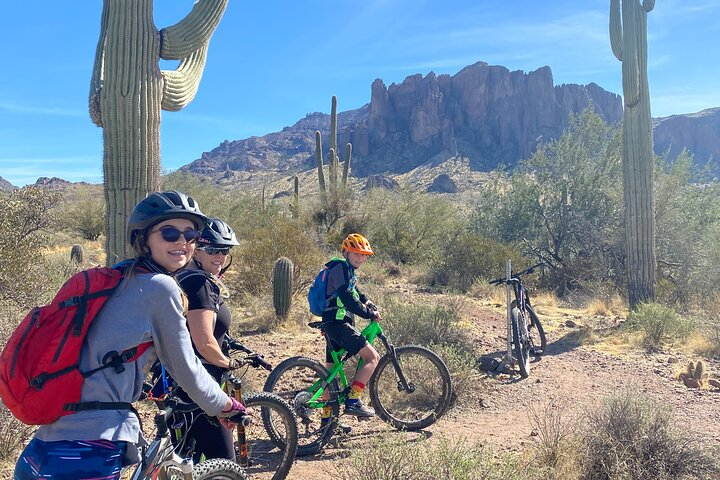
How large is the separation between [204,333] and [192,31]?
512 cm

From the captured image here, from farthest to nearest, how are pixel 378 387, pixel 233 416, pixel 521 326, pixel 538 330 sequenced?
pixel 538 330, pixel 521 326, pixel 378 387, pixel 233 416

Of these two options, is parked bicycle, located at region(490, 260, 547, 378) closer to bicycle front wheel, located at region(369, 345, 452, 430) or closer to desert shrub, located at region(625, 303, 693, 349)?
Result: bicycle front wheel, located at region(369, 345, 452, 430)

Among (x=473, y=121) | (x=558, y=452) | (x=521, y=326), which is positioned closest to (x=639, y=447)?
(x=558, y=452)

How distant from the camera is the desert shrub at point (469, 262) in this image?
13.6 metres

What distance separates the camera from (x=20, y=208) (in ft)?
40.7

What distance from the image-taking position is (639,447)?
3.79m

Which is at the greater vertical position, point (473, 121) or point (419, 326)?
point (473, 121)

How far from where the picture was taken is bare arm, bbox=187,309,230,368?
2.52m

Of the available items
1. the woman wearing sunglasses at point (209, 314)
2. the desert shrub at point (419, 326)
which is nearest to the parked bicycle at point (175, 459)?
the woman wearing sunglasses at point (209, 314)

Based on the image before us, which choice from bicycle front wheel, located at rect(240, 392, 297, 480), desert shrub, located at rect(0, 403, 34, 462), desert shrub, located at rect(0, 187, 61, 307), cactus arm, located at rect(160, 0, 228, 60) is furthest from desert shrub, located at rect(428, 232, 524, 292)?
desert shrub, located at rect(0, 403, 34, 462)

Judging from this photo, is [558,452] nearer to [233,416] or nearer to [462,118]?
[233,416]

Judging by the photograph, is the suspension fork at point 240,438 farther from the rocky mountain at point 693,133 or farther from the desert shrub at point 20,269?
the rocky mountain at point 693,133

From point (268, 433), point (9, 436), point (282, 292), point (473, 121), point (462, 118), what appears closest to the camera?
point (9, 436)

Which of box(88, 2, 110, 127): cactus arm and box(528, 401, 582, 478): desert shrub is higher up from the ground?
box(88, 2, 110, 127): cactus arm
